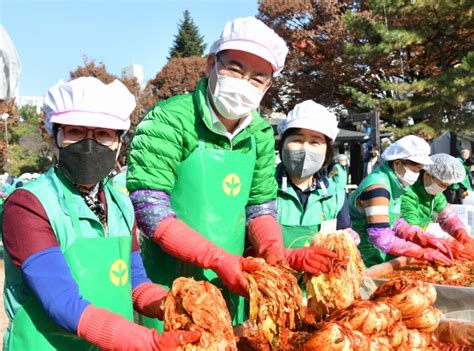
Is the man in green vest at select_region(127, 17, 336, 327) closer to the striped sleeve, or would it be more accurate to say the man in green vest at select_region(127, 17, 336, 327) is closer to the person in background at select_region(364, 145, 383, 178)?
the striped sleeve

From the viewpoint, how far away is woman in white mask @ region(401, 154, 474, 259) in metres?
4.64

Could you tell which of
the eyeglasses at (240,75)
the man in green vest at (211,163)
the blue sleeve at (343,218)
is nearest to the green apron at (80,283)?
the man in green vest at (211,163)

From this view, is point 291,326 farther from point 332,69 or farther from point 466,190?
point 332,69

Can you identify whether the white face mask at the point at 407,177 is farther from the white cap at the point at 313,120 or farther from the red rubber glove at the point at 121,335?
the red rubber glove at the point at 121,335

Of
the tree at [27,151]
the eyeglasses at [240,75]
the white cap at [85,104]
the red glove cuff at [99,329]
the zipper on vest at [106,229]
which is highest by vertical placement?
the tree at [27,151]

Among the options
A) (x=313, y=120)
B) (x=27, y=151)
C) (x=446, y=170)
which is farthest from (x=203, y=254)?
(x=27, y=151)

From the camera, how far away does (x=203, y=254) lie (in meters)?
2.17

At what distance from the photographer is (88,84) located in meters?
1.85

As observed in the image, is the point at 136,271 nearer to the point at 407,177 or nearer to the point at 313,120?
the point at 313,120

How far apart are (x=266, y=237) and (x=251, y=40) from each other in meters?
0.89

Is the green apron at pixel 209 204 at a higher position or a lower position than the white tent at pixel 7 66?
lower

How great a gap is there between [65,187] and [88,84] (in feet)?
1.15

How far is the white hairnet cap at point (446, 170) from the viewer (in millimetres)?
4582

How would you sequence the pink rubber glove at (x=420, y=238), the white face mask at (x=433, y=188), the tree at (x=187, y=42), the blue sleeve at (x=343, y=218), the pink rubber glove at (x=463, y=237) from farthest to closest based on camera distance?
1. the tree at (x=187, y=42)
2. the white face mask at (x=433, y=188)
3. the pink rubber glove at (x=463, y=237)
4. the pink rubber glove at (x=420, y=238)
5. the blue sleeve at (x=343, y=218)
